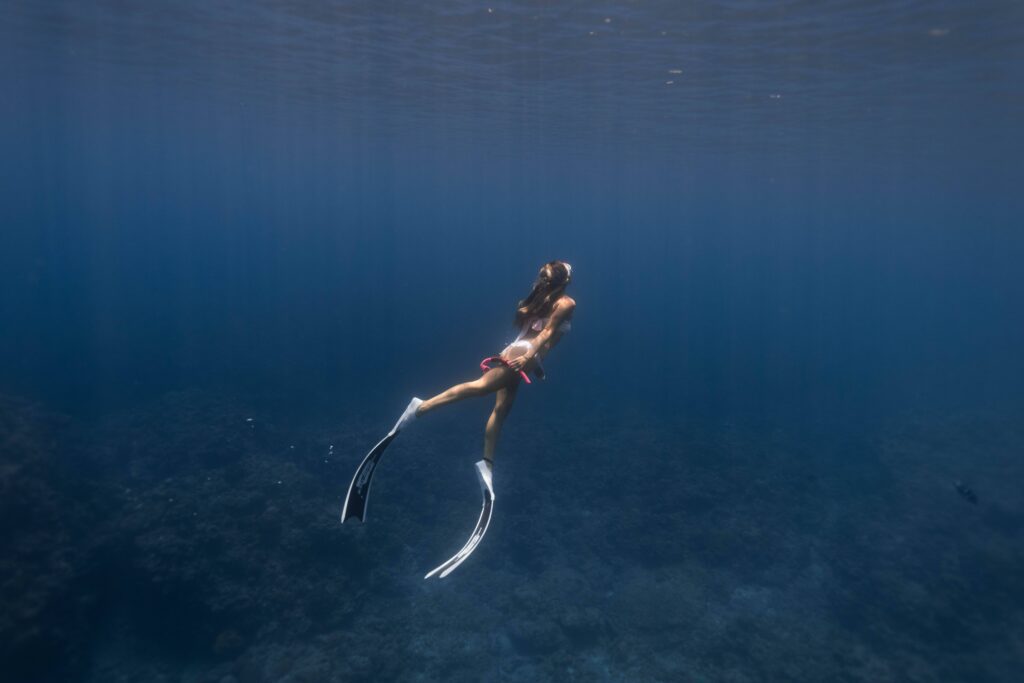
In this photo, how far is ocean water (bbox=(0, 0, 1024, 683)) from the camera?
11438mm

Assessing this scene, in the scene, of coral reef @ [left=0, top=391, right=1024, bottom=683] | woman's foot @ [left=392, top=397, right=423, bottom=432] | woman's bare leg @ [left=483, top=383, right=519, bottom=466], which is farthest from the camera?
coral reef @ [left=0, top=391, right=1024, bottom=683]

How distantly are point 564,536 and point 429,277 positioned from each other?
37165 millimetres

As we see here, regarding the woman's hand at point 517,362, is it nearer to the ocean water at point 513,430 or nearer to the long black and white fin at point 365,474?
the long black and white fin at point 365,474

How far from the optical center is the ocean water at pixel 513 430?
11.4m

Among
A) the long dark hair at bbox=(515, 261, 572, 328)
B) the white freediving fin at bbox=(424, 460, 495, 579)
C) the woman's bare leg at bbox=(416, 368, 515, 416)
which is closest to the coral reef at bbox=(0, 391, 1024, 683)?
the white freediving fin at bbox=(424, 460, 495, 579)

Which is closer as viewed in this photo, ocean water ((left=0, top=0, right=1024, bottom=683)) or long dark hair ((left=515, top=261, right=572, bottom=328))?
long dark hair ((left=515, top=261, right=572, bottom=328))

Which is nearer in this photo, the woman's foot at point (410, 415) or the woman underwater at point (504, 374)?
the woman underwater at point (504, 374)

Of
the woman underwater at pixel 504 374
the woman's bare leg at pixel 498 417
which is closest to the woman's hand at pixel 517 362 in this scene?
the woman underwater at pixel 504 374

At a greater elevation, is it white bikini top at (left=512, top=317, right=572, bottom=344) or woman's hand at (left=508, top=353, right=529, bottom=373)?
white bikini top at (left=512, top=317, right=572, bottom=344)

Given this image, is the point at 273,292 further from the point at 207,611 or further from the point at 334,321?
the point at 207,611

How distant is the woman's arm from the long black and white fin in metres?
1.22

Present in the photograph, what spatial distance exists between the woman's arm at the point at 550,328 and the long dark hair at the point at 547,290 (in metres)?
0.11

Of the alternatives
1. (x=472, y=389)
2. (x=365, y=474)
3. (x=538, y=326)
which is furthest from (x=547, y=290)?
(x=365, y=474)

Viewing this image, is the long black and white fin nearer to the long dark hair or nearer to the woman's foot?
the woman's foot
